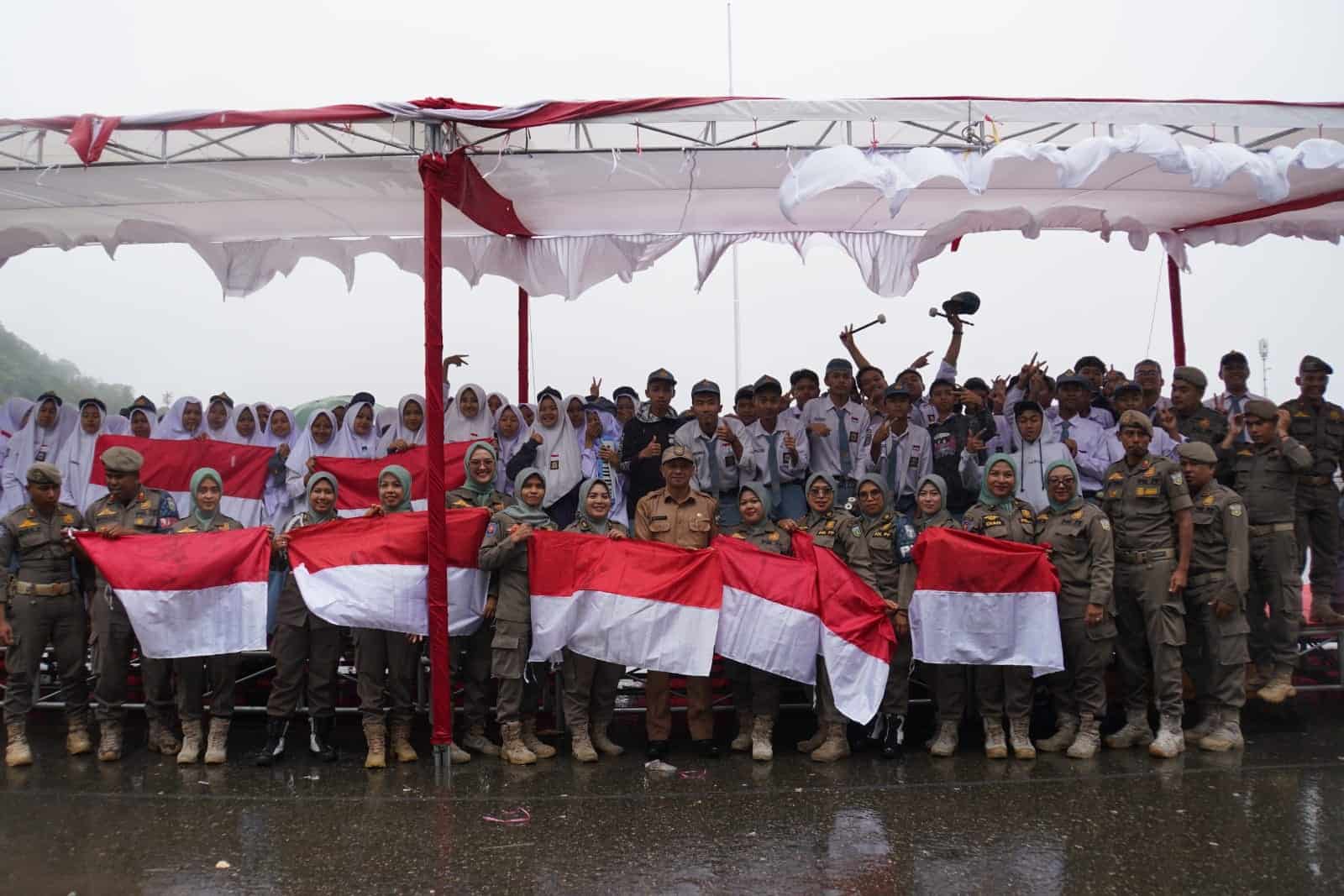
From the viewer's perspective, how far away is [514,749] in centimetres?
647

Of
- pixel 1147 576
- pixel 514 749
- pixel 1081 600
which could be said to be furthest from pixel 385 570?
pixel 1147 576

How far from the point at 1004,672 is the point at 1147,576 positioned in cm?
111

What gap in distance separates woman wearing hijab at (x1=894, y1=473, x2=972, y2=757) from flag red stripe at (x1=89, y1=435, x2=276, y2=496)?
5356mm

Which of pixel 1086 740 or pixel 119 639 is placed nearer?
pixel 1086 740

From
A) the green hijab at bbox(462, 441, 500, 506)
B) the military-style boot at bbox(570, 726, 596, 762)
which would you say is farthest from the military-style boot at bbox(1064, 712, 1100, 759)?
the green hijab at bbox(462, 441, 500, 506)

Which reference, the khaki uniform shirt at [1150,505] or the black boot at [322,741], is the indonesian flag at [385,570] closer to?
the black boot at [322,741]

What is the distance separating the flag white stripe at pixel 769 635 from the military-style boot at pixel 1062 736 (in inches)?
62.3

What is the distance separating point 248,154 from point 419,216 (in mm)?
1976

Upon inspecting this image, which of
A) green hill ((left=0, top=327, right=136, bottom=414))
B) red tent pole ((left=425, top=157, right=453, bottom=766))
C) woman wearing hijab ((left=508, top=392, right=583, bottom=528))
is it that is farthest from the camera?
green hill ((left=0, top=327, right=136, bottom=414))

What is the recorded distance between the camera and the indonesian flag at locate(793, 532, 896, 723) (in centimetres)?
642

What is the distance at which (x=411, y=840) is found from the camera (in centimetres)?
505

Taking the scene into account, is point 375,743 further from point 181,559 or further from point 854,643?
point 854,643

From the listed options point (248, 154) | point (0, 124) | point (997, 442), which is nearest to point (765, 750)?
point (997, 442)

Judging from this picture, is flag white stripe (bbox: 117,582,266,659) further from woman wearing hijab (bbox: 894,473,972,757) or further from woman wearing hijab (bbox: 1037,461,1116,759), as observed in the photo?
woman wearing hijab (bbox: 1037,461,1116,759)
